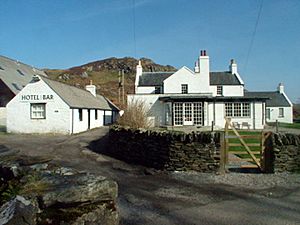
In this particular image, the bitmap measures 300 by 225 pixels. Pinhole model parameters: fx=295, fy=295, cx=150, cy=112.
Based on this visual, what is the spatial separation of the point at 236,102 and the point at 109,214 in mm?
31429

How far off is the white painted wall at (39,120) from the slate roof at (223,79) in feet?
85.3

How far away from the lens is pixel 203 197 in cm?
760

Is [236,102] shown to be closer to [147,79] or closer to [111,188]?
[147,79]

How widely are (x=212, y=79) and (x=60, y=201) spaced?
43.6 meters

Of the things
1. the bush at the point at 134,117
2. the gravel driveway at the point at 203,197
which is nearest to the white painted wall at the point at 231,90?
the bush at the point at 134,117

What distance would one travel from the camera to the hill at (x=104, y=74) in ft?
286

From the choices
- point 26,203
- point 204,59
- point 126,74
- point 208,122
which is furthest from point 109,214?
point 126,74

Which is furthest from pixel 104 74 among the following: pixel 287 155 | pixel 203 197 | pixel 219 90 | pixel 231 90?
pixel 203 197

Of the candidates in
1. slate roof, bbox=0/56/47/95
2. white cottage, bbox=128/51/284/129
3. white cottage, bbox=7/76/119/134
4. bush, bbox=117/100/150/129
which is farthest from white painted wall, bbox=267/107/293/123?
slate roof, bbox=0/56/47/95

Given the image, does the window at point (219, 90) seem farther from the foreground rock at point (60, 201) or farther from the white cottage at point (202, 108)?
the foreground rock at point (60, 201)

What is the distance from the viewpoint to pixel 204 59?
3850 cm

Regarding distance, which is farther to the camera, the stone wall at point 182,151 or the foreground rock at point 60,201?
the stone wall at point 182,151

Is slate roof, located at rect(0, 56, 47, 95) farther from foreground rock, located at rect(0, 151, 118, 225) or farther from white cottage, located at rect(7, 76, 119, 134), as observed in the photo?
foreground rock, located at rect(0, 151, 118, 225)

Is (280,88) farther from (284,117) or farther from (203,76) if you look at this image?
(203,76)
